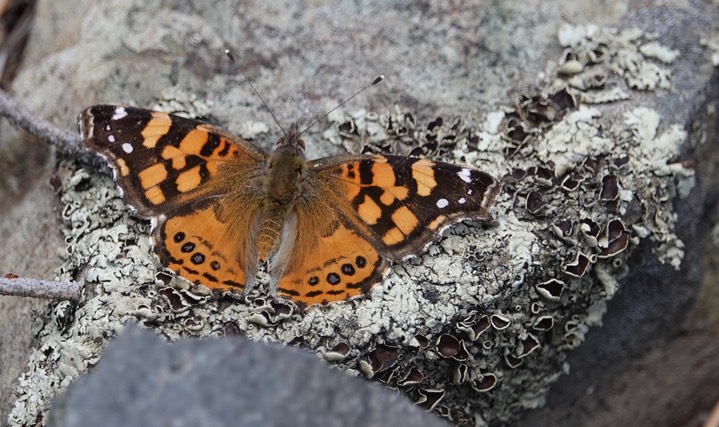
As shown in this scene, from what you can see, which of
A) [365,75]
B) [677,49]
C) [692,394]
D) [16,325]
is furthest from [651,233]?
[16,325]

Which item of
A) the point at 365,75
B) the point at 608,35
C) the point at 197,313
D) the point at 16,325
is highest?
the point at 608,35

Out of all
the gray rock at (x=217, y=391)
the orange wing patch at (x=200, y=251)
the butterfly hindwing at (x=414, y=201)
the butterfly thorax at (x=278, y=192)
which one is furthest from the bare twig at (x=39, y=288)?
the butterfly hindwing at (x=414, y=201)

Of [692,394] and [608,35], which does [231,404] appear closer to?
[608,35]

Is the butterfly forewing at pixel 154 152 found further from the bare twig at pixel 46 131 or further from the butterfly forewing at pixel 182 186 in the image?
the bare twig at pixel 46 131

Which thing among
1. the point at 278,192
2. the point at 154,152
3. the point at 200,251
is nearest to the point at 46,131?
the point at 154,152

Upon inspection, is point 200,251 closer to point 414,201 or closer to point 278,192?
point 278,192

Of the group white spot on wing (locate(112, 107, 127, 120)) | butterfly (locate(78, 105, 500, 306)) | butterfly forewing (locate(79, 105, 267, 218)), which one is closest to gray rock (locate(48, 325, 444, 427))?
butterfly (locate(78, 105, 500, 306))

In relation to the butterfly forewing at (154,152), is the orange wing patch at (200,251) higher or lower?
lower
